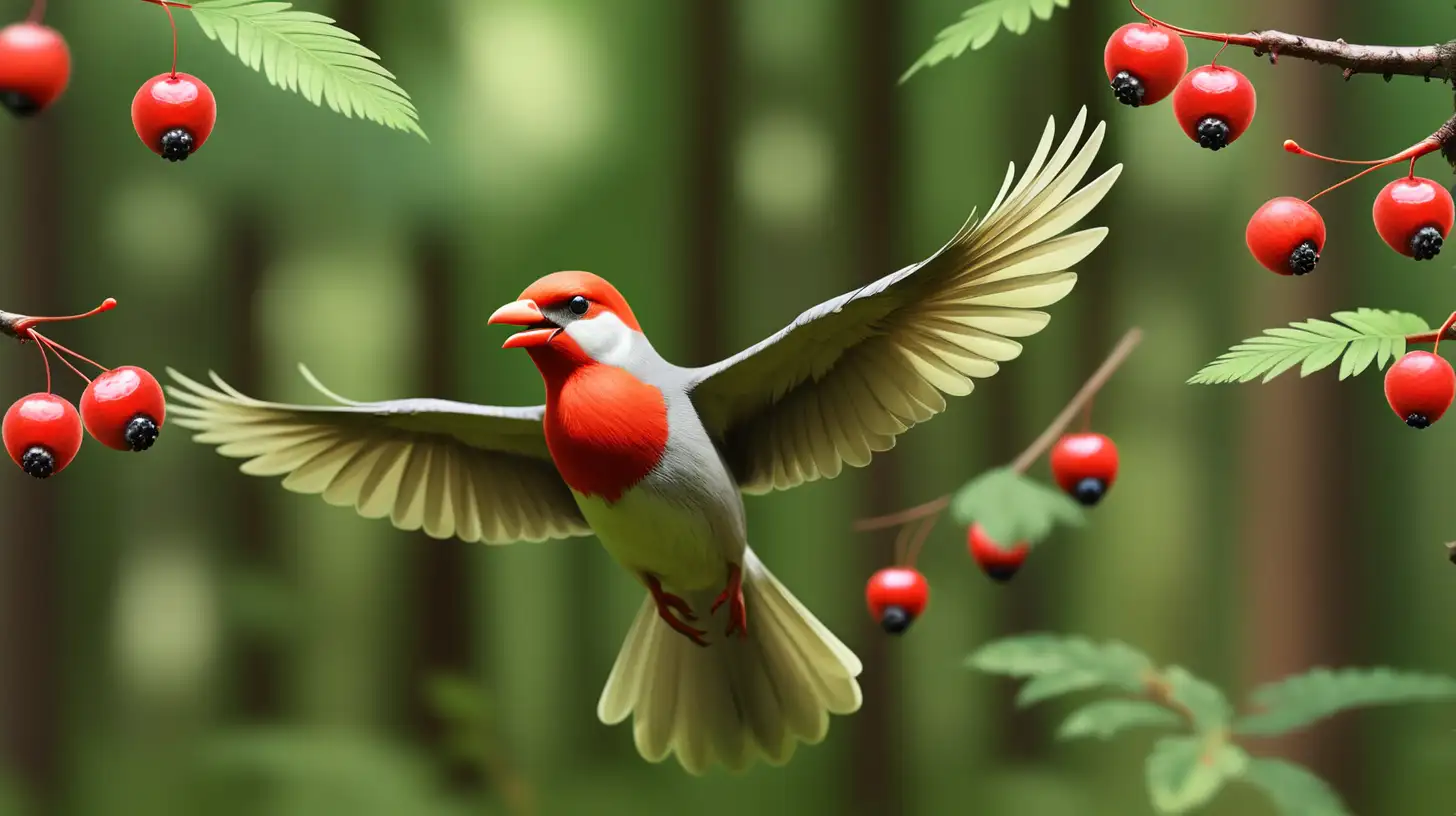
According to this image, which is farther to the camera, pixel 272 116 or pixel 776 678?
pixel 272 116

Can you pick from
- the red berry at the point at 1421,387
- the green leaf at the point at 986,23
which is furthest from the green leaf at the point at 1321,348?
the green leaf at the point at 986,23

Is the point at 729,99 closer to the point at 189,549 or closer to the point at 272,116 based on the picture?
the point at 272,116

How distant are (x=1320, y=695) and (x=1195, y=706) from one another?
7 centimetres

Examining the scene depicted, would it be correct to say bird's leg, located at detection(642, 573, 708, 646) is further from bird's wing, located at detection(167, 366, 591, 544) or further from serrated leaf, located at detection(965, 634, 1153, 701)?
serrated leaf, located at detection(965, 634, 1153, 701)

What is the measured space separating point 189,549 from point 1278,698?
2.67 feet

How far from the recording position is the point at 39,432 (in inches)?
18.6

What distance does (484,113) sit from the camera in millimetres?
1122

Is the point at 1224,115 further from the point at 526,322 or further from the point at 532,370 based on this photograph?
the point at 532,370

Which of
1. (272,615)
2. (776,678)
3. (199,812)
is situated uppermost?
(776,678)

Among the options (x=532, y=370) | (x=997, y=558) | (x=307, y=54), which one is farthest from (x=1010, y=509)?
(x=532, y=370)

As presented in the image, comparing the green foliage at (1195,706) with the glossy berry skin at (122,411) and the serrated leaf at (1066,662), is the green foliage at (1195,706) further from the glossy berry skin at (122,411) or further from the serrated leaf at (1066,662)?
the glossy berry skin at (122,411)

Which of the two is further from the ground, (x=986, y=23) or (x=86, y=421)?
(x=986, y=23)

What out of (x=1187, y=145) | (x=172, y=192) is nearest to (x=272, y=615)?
(x=172, y=192)

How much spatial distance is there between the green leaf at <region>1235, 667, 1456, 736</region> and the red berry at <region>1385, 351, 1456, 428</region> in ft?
1.08
